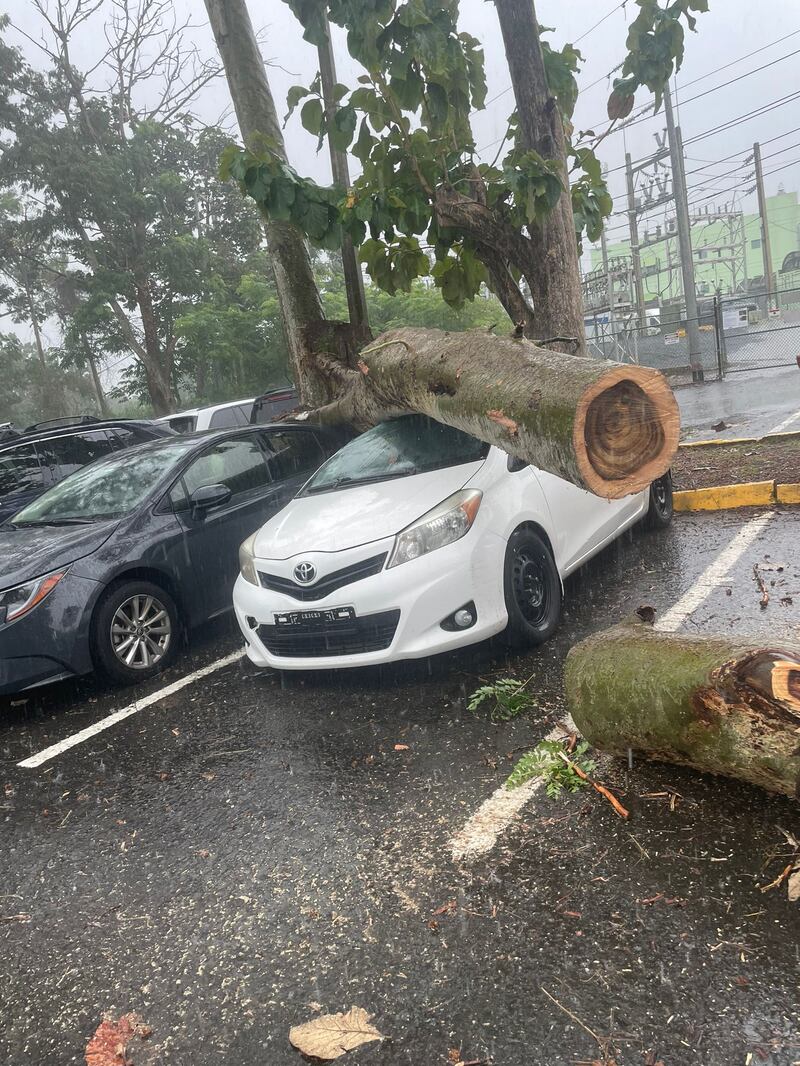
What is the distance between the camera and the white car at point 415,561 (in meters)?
4.16

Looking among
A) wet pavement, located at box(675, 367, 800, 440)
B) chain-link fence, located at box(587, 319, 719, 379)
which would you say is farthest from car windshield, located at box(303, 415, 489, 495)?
chain-link fence, located at box(587, 319, 719, 379)

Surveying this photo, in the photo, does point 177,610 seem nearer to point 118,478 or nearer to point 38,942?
point 118,478

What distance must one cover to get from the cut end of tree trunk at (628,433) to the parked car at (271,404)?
27.1 ft

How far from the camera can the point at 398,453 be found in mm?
5344

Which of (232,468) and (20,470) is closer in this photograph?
(232,468)

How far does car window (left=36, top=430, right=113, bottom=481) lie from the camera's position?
319 inches

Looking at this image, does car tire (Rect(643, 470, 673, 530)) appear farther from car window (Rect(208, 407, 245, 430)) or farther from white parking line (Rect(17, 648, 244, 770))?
car window (Rect(208, 407, 245, 430))

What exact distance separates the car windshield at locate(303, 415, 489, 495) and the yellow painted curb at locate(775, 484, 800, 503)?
10.8 ft

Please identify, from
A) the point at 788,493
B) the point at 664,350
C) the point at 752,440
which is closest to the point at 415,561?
the point at 788,493

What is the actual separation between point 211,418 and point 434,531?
7.06 metres

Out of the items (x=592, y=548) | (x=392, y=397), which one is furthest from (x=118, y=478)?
(x=592, y=548)

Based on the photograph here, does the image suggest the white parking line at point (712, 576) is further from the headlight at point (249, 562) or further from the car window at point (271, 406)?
the car window at point (271, 406)

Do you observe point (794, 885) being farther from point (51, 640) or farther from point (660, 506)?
point (660, 506)

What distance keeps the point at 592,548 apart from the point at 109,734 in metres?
3.23
